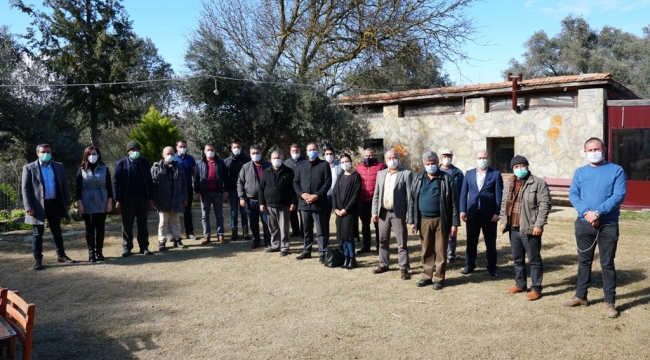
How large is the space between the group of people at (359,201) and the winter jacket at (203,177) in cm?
2

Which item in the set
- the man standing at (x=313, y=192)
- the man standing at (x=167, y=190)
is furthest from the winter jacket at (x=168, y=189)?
the man standing at (x=313, y=192)

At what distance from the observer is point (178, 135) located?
1634 cm

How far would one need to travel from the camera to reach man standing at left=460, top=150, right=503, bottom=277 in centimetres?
647

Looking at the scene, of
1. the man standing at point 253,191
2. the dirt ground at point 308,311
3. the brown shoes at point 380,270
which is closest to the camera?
the dirt ground at point 308,311

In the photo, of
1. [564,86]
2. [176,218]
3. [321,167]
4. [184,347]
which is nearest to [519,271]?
[321,167]

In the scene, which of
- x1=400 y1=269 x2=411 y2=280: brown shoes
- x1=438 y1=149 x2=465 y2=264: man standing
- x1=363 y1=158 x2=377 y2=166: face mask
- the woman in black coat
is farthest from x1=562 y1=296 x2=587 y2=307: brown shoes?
x1=363 y1=158 x2=377 y2=166: face mask

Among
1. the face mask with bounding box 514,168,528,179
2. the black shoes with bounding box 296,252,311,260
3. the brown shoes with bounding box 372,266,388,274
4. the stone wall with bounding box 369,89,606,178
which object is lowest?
the brown shoes with bounding box 372,266,388,274

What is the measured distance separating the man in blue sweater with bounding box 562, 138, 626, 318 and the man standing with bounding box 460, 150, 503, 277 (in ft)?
4.27

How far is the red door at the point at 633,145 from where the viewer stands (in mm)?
11938

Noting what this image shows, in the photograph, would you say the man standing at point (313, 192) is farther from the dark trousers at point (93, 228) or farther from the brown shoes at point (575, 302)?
the brown shoes at point (575, 302)

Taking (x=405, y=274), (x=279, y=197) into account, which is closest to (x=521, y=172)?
(x=405, y=274)

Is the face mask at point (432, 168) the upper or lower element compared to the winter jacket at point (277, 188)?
upper

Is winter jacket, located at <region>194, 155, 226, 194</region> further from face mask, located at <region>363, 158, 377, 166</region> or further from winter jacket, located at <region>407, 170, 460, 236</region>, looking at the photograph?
winter jacket, located at <region>407, 170, 460, 236</region>

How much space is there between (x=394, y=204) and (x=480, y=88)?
8.58 m
